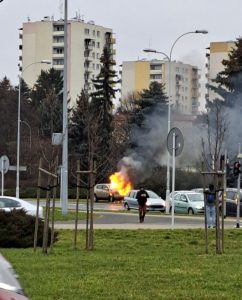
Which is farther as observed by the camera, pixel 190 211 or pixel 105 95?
pixel 105 95

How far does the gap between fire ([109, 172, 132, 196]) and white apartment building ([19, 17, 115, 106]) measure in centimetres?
6951

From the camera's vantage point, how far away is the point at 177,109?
6425 centimetres

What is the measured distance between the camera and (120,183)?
2625 inches

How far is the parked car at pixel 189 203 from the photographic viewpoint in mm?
44647

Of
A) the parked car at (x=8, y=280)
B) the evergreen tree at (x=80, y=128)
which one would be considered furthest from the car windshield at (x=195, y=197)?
the parked car at (x=8, y=280)

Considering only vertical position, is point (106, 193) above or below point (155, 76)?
below

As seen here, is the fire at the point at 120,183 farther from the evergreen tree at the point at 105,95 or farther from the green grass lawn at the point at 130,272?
the green grass lawn at the point at 130,272

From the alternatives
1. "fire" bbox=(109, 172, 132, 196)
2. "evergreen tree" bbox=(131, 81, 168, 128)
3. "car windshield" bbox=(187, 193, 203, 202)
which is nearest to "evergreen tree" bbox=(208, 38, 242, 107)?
"evergreen tree" bbox=(131, 81, 168, 128)

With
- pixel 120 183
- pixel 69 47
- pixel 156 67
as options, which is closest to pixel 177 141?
pixel 120 183

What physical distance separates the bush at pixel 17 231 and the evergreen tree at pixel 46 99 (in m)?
61.3

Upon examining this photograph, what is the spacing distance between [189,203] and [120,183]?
21.8m

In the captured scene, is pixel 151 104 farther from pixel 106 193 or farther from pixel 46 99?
pixel 46 99

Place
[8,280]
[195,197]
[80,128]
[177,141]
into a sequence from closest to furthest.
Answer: [8,280] < [177,141] < [195,197] < [80,128]

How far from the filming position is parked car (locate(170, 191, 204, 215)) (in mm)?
44647
